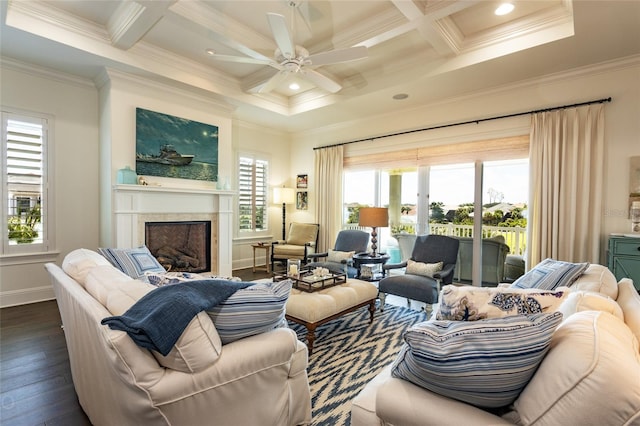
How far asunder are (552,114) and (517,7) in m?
1.43

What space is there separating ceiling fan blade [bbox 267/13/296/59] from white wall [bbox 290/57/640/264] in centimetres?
268

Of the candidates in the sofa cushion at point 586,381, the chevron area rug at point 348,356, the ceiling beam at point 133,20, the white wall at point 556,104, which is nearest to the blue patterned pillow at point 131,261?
the chevron area rug at point 348,356

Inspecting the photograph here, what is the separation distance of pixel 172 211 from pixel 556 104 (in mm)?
5394

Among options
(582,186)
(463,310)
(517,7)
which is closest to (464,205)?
(582,186)

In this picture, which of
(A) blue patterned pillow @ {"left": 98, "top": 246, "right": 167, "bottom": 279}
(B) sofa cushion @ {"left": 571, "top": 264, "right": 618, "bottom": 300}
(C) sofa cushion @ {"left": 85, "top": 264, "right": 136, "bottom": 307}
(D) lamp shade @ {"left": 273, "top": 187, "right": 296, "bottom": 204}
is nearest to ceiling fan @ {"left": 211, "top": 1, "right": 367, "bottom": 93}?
(A) blue patterned pillow @ {"left": 98, "top": 246, "right": 167, "bottom": 279}

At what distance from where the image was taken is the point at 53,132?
397 cm

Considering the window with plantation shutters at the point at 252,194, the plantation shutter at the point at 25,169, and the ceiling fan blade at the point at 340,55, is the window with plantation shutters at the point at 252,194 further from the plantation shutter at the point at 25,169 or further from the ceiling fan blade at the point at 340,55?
the ceiling fan blade at the point at 340,55

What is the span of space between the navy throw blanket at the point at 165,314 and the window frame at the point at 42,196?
388cm

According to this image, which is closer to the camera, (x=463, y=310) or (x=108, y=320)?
(x=108, y=320)

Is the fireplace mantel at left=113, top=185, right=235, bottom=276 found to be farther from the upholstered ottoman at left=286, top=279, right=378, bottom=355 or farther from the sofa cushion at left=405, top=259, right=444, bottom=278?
the sofa cushion at left=405, top=259, right=444, bottom=278

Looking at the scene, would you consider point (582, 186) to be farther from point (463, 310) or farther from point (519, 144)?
point (463, 310)

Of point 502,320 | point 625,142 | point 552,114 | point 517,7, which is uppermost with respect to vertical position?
point 517,7

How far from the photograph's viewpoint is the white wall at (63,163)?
12.3ft

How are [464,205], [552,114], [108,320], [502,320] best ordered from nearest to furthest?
[502,320] < [108,320] < [552,114] < [464,205]
